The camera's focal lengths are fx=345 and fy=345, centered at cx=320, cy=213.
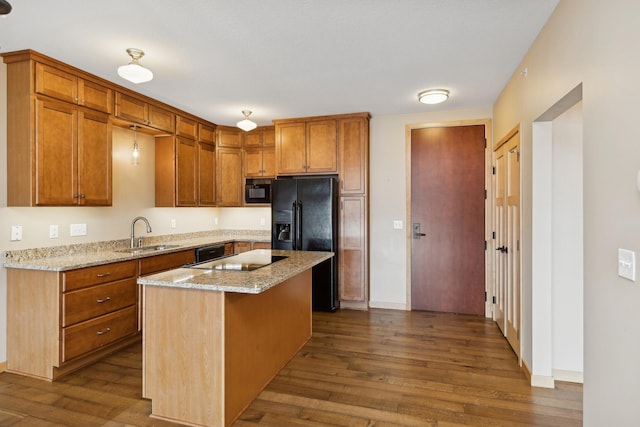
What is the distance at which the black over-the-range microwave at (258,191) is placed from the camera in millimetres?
5031

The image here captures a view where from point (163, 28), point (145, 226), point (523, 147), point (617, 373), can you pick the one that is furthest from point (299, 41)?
point (145, 226)

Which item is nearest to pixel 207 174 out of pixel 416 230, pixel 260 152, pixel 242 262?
pixel 260 152

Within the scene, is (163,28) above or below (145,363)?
above

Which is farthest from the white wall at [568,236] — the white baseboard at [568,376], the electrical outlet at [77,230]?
the electrical outlet at [77,230]

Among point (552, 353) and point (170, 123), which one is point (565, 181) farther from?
point (170, 123)

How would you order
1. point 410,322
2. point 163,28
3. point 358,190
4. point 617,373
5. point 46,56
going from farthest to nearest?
point 358,190, point 410,322, point 46,56, point 163,28, point 617,373

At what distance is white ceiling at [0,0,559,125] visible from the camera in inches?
83.0

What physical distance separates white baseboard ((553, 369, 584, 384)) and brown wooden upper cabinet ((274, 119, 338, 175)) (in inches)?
119

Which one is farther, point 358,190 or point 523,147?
point 358,190

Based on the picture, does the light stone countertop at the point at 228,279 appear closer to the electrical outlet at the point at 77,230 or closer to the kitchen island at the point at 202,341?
the kitchen island at the point at 202,341

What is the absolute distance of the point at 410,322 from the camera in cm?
394

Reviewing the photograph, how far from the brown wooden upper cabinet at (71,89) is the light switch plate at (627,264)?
149 inches

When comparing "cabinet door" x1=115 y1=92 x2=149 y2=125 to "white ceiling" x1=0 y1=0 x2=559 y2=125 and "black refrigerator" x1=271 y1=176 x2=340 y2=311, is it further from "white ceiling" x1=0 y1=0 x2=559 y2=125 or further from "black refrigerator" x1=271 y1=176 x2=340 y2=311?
"black refrigerator" x1=271 y1=176 x2=340 y2=311

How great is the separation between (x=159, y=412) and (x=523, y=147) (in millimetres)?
3192
